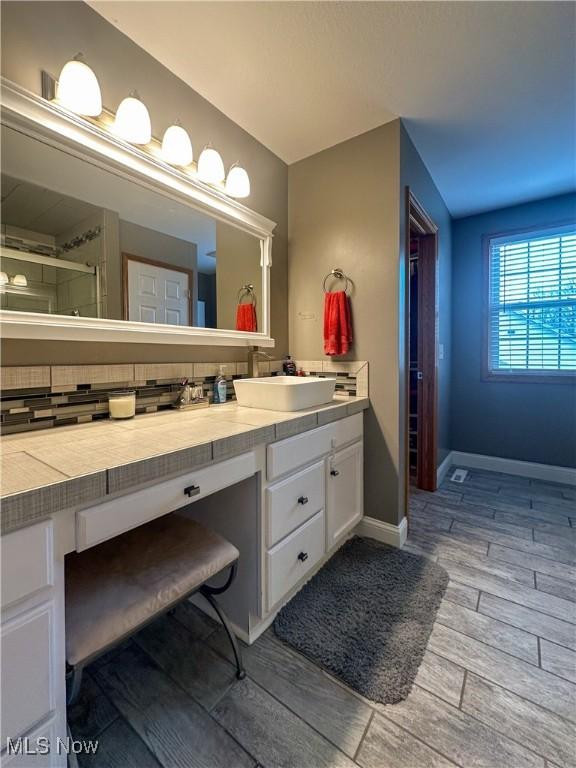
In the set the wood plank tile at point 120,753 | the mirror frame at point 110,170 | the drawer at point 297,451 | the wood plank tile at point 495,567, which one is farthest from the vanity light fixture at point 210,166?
the wood plank tile at point 495,567

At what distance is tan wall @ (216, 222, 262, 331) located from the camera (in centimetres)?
178

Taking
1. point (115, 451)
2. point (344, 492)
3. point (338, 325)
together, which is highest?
point (338, 325)

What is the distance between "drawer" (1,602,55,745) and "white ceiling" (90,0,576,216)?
78.4 inches

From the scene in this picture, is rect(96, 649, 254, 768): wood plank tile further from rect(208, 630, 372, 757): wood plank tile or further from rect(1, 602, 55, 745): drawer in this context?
rect(1, 602, 55, 745): drawer

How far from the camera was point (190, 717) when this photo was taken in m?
1.01

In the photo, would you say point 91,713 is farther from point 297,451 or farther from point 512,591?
point 512,591

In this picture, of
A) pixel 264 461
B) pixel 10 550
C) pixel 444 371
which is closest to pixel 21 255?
pixel 10 550

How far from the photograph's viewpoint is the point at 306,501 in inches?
56.3

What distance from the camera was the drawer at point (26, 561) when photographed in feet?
1.99

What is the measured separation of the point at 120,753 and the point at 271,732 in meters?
0.42

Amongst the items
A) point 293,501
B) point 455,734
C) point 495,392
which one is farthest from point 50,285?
point 495,392

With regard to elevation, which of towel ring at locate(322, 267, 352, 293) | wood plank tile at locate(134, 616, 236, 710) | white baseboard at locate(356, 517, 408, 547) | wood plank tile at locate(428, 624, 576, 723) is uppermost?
towel ring at locate(322, 267, 352, 293)

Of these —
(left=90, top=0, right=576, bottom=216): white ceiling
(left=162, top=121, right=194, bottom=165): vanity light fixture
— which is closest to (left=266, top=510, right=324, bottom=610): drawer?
(left=162, top=121, right=194, bottom=165): vanity light fixture

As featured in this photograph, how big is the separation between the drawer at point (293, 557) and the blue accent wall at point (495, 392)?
7.84ft
